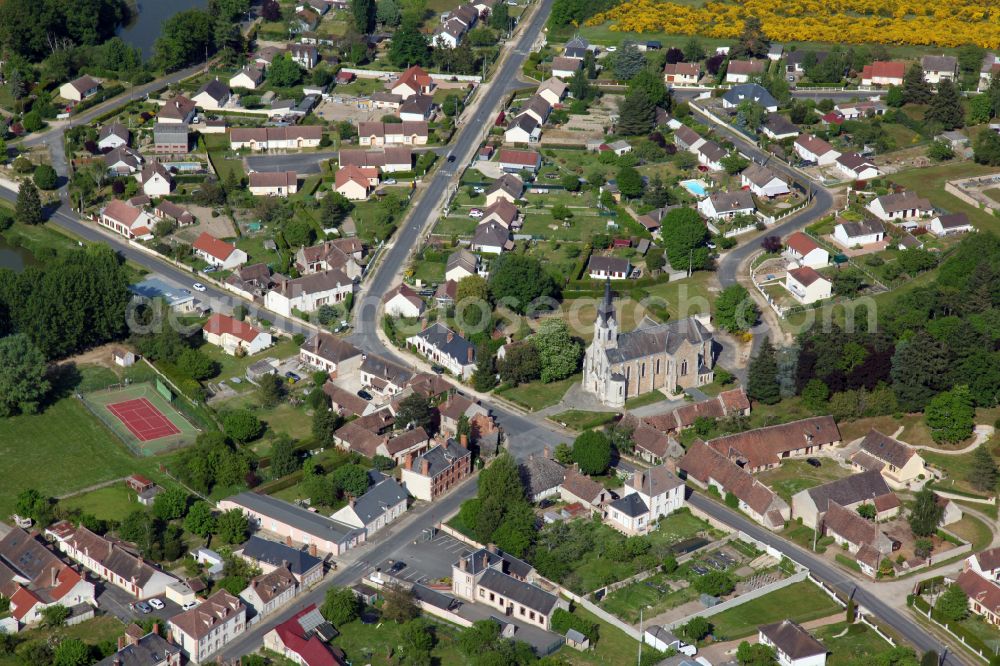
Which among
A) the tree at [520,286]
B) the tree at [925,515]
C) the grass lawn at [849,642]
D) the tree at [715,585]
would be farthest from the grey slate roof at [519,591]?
the tree at [520,286]

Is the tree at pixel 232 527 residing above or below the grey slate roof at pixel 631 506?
below

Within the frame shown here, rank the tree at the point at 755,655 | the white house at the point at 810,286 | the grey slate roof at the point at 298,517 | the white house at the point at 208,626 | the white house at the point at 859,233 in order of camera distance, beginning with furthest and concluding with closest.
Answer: the white house at the point at 859,233 → the white house at the point at 810,286 → the grey slate roof at the point at 298,517 → the white house at the point at 208,626 → the tree at the point at 755,655

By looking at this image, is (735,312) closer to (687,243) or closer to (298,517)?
(687,243)

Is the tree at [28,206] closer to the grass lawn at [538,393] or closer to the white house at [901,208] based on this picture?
the grass lawn at [538,393]

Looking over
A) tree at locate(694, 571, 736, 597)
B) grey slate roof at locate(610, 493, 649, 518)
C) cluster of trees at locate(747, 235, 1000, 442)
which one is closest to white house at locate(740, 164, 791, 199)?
cluster of trees at locate(747, 235, 1000, 442)

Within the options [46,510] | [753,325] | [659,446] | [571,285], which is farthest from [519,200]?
[46,510]

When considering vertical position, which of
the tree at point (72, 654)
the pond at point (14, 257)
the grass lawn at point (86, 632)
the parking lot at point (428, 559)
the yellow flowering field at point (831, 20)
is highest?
the yellow flowering field at point (831, 20)
